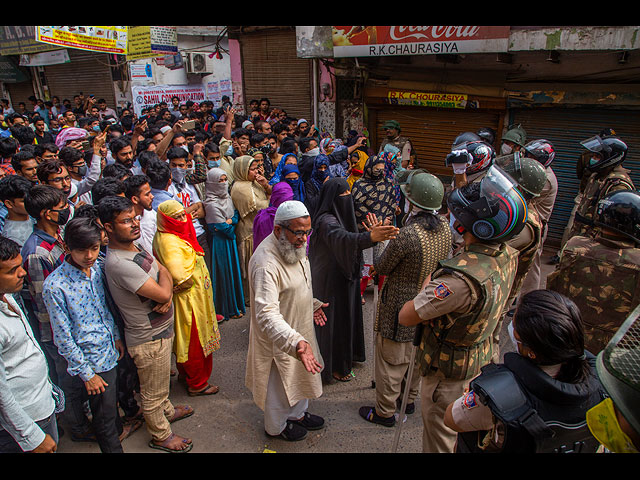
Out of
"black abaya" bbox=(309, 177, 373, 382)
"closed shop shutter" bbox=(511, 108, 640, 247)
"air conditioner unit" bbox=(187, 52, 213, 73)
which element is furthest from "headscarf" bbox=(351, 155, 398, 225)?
"air conditioner unit" bbox=(187, 52, 213, 73)

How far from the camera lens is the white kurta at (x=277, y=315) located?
270cm

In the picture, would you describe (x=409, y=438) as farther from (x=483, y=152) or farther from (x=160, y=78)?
(x=160, y=78)

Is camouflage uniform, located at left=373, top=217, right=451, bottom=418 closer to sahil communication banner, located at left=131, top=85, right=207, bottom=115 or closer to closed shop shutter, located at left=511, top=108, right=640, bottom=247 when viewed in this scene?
closed shop shutter, located at left=511, top=108, right=640, bottom=247

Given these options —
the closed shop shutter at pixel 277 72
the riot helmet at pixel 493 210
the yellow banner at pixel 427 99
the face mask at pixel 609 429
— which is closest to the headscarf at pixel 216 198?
the riot helmet at pixel 493 210

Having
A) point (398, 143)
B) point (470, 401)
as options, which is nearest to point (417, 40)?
point (398, 143)

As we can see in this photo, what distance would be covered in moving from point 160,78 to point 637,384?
60.7 ft

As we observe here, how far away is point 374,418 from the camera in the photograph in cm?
351

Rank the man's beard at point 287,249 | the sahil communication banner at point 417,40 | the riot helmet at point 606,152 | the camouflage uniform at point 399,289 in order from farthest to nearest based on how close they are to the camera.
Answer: the sahil communication banner at point 417,40
the riot helmet at point 606,152
the camouflage uniform at point 399,289
the man's beard at point 287,249

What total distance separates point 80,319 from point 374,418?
239 cm

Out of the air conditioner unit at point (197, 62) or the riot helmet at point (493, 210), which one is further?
the air conditioner unit at point (197, 62)

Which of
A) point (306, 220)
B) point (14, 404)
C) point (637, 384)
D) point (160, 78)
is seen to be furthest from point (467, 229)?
point (160, 78)

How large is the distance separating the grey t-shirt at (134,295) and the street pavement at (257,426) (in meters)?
1.03

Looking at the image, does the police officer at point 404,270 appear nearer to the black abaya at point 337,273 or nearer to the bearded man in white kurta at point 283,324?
the black abaya at point 337,273

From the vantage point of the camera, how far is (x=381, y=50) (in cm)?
776
